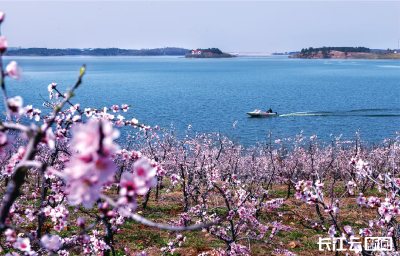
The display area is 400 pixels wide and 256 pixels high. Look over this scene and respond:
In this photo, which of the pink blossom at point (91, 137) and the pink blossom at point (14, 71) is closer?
the pink blossom at point (91, 137)

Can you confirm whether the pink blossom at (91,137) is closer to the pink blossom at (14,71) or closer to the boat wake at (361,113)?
the pink blossom at (14,71)

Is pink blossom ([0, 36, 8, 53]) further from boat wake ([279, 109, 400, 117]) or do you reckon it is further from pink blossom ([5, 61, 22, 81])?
boat wake ([279, 109, 400, 117])

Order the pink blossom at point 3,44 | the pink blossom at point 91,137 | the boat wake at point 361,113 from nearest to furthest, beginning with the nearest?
1. the pink blossom at point 91,137
2. the pink blossom at point 3,44
3. the boat wake at point 361,113

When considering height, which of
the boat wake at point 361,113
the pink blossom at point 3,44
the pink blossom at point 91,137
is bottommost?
the boat wake at point 361,113

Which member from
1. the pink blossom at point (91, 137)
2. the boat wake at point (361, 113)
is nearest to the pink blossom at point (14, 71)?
the pink blossom at point (91, 137)

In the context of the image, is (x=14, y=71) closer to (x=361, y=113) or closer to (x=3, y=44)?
(x=3, y=44)

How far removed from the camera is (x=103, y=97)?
6069 cm

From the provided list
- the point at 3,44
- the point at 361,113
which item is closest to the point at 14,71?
the point at 3,44

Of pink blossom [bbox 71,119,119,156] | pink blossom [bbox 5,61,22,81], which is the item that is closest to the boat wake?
pink blossom [bbox 5,61,22,81]

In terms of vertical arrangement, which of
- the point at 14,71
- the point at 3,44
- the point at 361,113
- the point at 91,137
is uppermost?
the point at 3,44

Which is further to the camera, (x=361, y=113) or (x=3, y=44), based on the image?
(x=361, y=113)

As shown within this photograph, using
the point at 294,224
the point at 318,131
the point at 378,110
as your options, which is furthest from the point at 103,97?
the point at 294,224

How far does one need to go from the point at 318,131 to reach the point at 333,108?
17650 mm

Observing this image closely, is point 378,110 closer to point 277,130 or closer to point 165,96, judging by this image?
point 277,130
